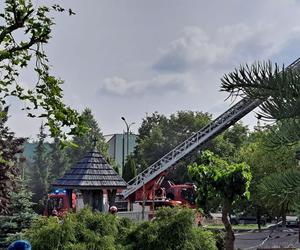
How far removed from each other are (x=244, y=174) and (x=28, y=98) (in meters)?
9.12

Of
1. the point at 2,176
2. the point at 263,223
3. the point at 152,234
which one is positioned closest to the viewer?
the point at 152,234

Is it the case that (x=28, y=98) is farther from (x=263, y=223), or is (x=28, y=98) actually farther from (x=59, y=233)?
(x=263, y=223)

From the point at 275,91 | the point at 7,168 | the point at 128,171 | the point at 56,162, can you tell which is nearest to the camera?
the point at 275,91

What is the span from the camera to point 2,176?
2253 centimetres

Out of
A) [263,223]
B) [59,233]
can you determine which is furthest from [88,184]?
[263,223]

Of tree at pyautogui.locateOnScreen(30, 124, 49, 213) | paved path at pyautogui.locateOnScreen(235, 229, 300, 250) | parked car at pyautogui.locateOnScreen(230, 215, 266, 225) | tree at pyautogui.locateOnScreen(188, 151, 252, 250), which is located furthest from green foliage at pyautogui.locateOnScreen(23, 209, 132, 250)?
tree at pyautogui.locateOnScreen(30, 124, 49, 213)

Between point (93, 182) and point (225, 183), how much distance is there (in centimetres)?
322

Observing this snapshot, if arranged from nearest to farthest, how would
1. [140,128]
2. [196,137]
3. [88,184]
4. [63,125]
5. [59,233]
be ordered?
[63,125] → [59,233] → [88,184] → [196,137] → [140,128]

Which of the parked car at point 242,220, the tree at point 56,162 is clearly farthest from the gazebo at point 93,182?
the tree at point 56,162

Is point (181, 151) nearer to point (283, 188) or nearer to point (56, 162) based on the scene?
point (56, 162)

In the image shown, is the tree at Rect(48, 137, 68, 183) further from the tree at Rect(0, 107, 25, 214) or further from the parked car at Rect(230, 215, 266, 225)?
the tree at Rect(0, 107, 25, 214)

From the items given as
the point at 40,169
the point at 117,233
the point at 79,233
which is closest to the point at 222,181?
the point at 117,233

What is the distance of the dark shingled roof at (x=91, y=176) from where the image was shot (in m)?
12.1

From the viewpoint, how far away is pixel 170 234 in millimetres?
8125
